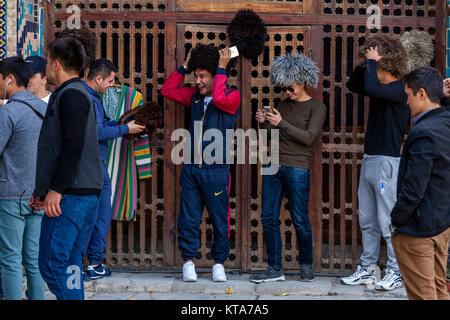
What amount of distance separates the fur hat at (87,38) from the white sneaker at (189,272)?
7.44ft

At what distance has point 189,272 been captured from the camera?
6473 millimetres

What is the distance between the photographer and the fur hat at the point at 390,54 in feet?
20.3

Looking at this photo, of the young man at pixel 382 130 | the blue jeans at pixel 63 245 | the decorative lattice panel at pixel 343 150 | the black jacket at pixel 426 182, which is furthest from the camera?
the decorative lattice panel at pixel 343 150

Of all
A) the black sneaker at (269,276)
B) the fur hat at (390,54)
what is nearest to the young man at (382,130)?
the fur hat at (390,54)

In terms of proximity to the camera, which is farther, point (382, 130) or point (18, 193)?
point (382, 130)

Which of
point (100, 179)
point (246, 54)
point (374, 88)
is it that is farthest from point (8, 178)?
point (374, 88)

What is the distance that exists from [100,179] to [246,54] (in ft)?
8.80

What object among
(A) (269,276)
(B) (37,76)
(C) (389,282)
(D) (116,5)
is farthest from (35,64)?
(C) (389,282)

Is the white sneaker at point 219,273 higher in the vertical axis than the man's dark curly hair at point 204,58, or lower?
lower

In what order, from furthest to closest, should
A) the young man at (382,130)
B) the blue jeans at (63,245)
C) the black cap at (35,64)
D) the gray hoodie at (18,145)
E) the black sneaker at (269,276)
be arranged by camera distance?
the black sneaker at (269,276)
the young man at (382,130)
the black cap at (35,64)
the gray hoodie at (18,145)
the blue jeans at (63,245)

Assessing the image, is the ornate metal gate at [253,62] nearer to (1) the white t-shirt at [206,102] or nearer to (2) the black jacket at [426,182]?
(1) the white t-shirt at [206,102]

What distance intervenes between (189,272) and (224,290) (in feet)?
1.31

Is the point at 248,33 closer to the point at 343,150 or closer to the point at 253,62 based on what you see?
the point at 253,62

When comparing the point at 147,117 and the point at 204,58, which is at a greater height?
the point at 204,58
